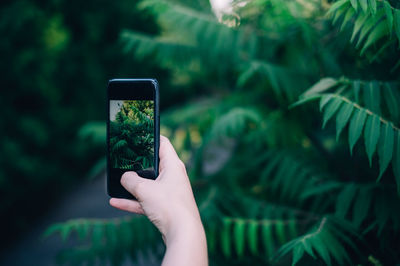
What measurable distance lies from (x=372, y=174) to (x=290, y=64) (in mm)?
887

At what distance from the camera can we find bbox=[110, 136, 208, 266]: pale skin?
80cm

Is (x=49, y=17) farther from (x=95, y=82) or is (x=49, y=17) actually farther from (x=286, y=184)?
(x=286, y=184)

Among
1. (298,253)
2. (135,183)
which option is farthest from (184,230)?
(298,253)

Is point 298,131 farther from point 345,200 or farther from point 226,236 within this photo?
point 226,236

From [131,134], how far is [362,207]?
1.02 meters

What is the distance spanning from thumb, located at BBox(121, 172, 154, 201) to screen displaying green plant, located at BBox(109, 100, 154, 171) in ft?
0.20

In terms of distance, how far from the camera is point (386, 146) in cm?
98

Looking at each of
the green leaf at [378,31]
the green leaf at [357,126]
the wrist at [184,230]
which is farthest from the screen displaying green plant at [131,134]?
the green leaf at [378,31]

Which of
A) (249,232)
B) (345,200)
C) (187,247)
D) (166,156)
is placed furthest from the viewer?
(249,232)

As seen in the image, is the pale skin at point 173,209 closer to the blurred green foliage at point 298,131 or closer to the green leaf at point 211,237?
the blurred green foliage at point 298,131

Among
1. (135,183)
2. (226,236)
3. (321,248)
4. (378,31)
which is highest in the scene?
(378,31)

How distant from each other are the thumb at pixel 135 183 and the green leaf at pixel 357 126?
2.34 ft

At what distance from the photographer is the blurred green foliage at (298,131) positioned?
110cm

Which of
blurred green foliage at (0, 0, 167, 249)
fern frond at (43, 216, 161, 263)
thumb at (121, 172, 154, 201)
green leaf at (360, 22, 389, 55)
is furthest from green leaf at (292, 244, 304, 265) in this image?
blurred green foliage at (0, 0, 167, 249)
